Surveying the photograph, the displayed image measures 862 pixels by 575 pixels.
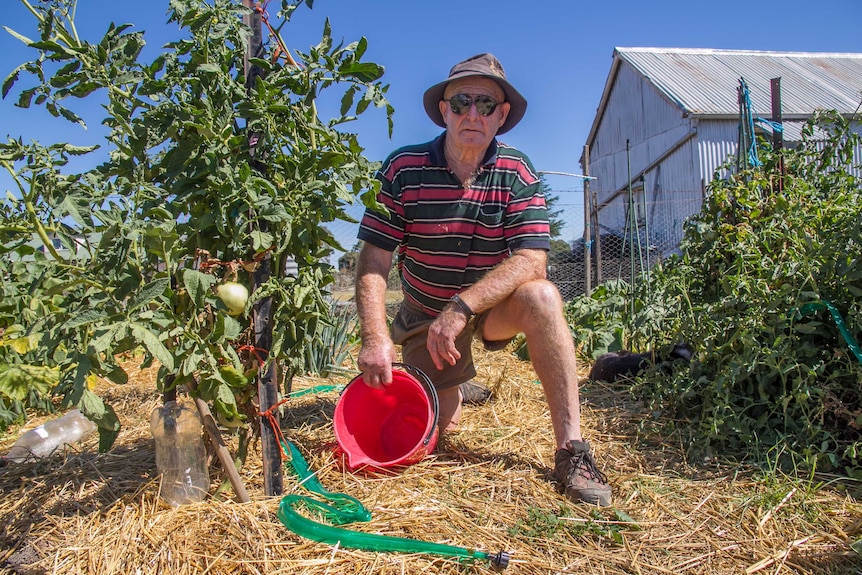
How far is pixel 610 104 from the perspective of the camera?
18484mm

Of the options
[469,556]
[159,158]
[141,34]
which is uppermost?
[141,34]

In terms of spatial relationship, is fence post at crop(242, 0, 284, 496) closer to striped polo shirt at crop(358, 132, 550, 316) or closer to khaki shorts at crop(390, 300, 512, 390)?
striped polo shirt at crop(358, 132, 550, 316)

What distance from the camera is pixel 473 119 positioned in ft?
8.02

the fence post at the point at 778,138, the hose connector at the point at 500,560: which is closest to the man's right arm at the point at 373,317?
the hose connector at the point at 500,560

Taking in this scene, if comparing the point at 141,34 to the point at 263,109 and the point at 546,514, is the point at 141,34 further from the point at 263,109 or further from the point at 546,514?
the point at 546,514

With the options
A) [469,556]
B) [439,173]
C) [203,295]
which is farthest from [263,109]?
[469,556]

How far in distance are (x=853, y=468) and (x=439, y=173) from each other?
1878 mm

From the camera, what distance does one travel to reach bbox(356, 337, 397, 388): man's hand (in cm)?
217

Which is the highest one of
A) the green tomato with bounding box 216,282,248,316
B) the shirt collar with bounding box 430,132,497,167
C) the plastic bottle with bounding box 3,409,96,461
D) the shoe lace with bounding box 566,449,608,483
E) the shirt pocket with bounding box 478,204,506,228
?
the shirt collar with bounding box 430,132,497,167

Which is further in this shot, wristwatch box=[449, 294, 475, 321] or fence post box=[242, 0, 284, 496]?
wristwatch box=[449, 294, 475, 321]

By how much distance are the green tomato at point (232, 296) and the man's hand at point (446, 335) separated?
77cm

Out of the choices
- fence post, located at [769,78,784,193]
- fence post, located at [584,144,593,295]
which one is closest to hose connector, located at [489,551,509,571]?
fence post, located at [769,78,784,193]

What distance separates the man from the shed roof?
13.0 m

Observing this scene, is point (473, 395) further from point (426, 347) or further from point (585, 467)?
point (585, 467)
